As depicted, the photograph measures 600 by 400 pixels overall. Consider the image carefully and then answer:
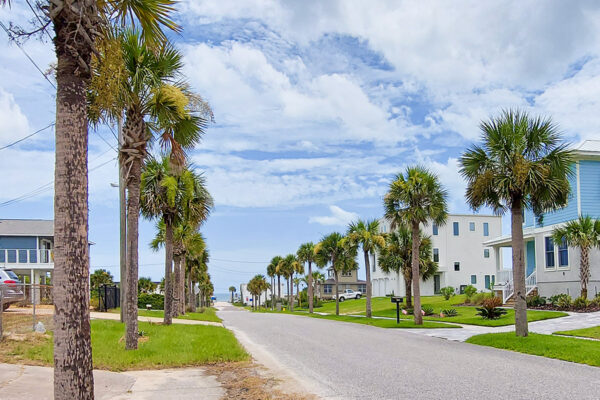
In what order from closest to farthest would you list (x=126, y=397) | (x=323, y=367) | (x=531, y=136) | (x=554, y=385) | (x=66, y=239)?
(x=66, y=239), (x=126, y=397), (x=554, y=385), (x=323, y=367), (x=531, y=136)

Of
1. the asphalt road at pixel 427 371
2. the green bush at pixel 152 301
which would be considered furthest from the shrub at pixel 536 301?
the green bush at pixel 152 301

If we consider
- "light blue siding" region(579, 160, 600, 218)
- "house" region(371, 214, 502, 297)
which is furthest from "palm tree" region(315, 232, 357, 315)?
"light blue siding" region(579, 160, 600, 218)

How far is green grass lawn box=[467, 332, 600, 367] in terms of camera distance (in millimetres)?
13377

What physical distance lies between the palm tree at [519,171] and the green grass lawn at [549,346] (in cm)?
70

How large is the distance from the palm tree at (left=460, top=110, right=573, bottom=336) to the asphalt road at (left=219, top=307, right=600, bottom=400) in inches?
138

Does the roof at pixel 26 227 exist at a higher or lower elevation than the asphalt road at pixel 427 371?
higher

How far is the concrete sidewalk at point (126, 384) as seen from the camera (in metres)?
8.88

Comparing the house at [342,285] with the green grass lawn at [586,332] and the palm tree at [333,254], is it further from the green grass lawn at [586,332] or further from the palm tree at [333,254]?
the green grass lawn at [586,332]

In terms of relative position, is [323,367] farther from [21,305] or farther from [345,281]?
[345,281]

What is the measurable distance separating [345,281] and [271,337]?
75.9 metres

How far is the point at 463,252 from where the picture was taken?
5812 centimetres

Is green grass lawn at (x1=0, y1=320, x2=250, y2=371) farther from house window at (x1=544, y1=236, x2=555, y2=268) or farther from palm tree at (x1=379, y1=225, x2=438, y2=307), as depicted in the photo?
palm tree at (x1=379, y1=225, x2=438, y2=307)

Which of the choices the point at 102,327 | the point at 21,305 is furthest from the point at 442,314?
the point at 21,305

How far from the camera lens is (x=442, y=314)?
3162 centimetres
